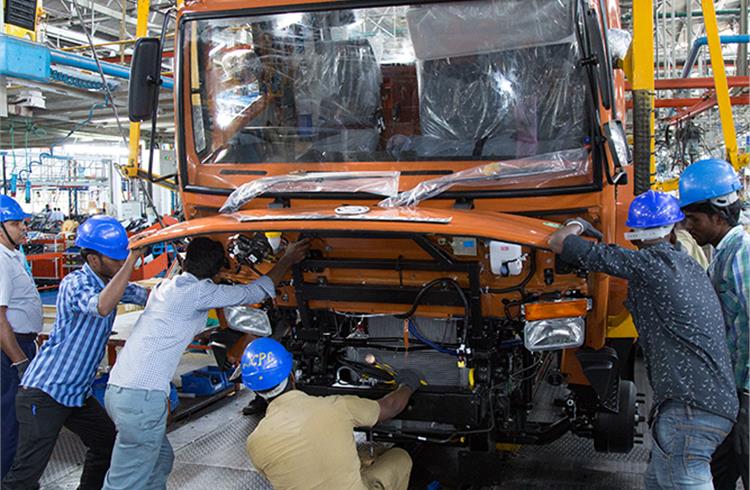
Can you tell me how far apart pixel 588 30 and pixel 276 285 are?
1964 mm

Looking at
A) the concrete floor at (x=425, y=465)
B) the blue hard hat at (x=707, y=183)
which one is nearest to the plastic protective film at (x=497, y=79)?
the blue hard hat at (x=707, y=183)

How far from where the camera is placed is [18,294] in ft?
13.7

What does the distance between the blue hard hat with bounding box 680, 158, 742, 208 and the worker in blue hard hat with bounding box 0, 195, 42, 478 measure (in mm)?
3767

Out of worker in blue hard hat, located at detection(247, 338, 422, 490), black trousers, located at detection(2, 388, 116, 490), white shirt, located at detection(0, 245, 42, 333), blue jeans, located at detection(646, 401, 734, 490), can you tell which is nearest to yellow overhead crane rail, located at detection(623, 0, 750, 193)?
blue jeans, located at detection(646, 401, 734, 490)

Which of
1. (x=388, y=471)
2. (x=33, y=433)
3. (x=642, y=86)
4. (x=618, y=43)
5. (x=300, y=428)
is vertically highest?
(x=618, y=43)

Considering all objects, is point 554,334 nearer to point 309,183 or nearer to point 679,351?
point 679,351

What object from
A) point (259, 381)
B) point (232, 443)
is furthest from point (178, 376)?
point (259, 381)

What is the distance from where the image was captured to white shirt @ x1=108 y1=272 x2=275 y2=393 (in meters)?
3.42

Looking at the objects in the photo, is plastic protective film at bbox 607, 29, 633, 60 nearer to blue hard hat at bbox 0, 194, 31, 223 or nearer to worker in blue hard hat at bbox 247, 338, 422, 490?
worker in blue hard hat at bbox 247, 338, 422, 490

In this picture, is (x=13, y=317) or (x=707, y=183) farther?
(x=13, y=317)

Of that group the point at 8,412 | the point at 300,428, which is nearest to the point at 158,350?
the point at 300,428

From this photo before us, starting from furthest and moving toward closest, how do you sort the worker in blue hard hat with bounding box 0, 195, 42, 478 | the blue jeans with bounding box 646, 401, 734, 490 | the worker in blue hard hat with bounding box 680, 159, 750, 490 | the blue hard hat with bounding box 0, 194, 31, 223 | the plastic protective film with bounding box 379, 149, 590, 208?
the blue hard hat with bounding box 0, 194, 31, 223 < the worker in blue hard hat with bounding box 0, 195, 42, 478 < the plastic protective film with bounding box 379, 149, 590, 208 < the worker in blue hard hat with bounding box 680, 159, 750, 490 < the blue jeans with bounding box 646, 401, 734, 490

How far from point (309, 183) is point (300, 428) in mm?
1248

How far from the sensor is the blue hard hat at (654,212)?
2.91 m
